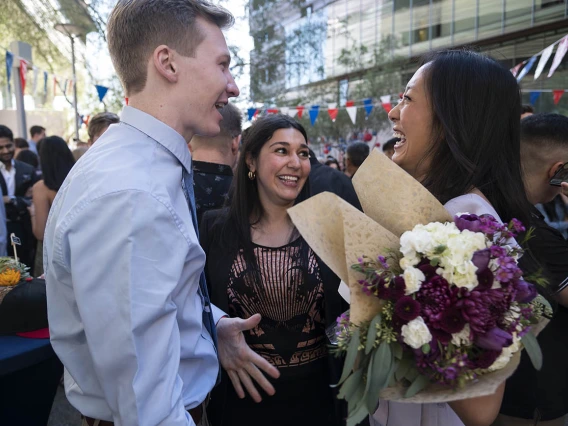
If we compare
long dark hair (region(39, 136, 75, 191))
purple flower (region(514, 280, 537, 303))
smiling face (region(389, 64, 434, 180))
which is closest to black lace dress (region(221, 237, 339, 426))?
smiling face (region(389, 64, 434, 180))

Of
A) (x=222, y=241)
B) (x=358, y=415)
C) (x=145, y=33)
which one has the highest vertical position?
(x=145, y=33)

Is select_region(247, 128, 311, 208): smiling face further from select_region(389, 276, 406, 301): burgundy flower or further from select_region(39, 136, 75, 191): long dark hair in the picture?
select_region(39, 136, 75, 191): long dark hair

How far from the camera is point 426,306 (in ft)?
3.90

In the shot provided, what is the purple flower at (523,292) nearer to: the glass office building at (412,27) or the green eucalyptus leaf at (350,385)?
the green eucalyptus leaf at (350,385)

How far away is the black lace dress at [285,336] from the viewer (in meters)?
2.24

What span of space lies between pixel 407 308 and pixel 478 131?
75 cm

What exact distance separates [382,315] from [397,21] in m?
24.0

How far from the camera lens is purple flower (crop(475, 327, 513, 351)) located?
1.15m

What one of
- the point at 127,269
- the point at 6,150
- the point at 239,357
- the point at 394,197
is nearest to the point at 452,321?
the point at 394,197

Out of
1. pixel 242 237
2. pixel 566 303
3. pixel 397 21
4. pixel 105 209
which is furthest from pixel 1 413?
pixel 397 21

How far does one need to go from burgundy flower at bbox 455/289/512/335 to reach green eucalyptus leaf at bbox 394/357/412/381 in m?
0.18

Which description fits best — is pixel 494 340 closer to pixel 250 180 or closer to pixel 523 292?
pixel 523 292

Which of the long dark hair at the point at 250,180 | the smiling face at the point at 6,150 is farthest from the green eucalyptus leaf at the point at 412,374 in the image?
the smiling face at the point at 6,150

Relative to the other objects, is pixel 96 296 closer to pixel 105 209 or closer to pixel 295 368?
pixel 105 209
